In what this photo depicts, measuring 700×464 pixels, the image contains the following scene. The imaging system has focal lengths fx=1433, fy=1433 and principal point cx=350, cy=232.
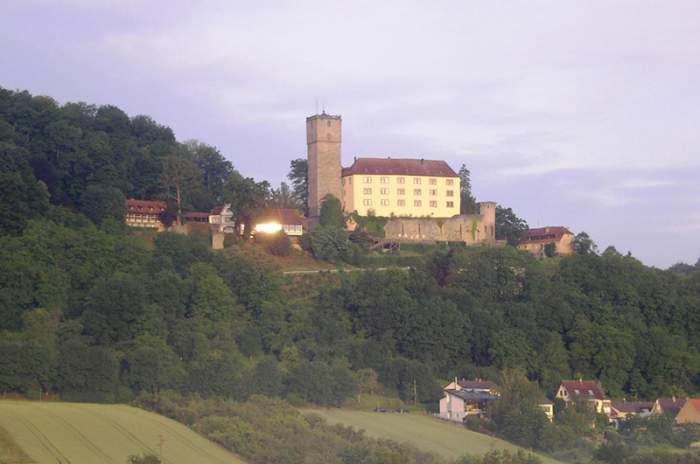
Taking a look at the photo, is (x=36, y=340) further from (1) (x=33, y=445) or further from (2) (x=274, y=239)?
(2) (x=274, y=239)

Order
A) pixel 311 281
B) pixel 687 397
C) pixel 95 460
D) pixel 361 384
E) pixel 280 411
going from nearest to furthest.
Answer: pixel 95 460 → pixel 280 411 → pixel 361 384 → pixel 687 397 → pixel 311 281

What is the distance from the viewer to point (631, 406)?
2443 inches

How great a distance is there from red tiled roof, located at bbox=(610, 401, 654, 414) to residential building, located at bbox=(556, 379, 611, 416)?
0.40 meters

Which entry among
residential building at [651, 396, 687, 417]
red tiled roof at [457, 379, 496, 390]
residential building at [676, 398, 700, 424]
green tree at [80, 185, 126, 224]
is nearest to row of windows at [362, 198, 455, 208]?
green tree at [80, 185, 126, 224]

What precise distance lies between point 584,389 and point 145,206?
1027 inches

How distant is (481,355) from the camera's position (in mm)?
66500

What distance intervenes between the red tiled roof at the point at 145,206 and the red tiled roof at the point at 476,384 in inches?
847

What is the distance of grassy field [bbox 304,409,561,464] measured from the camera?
50.8 m

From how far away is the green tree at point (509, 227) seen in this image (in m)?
84.2

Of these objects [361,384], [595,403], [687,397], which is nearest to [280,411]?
[361,384]

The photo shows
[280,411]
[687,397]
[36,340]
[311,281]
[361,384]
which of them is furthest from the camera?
[311,281]

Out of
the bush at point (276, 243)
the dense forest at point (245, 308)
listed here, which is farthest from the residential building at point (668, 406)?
the bush at point (276, 243)

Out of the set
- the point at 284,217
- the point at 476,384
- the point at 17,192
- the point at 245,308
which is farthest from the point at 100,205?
the point at 476,384

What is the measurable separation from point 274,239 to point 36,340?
→ 20.6 metres
